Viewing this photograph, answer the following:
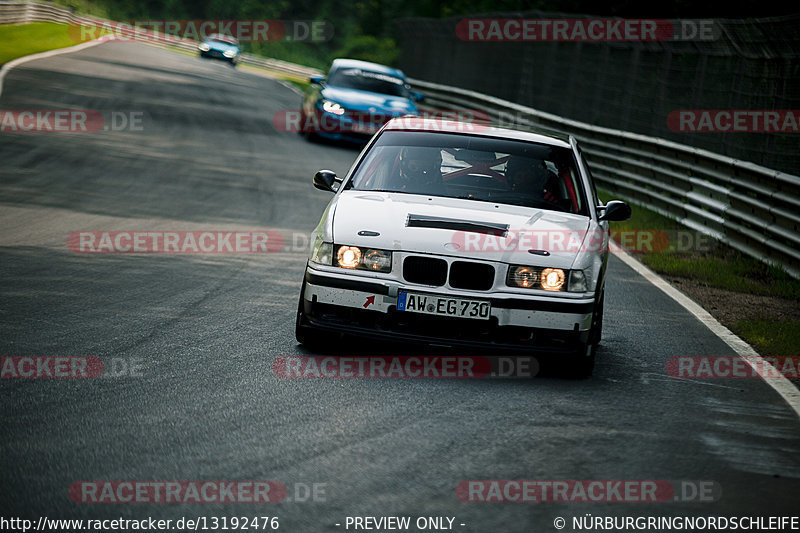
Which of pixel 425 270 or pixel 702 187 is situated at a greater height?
pixel 425 270

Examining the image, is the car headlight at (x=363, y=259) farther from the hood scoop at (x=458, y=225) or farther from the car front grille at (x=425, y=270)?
the hood scoop at (x=458, y=225)

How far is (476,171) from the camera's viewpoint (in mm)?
7527

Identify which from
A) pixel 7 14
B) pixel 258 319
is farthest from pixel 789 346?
pixel 7 14

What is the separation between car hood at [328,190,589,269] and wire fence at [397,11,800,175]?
6732 millimetres

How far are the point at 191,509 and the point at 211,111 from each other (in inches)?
870

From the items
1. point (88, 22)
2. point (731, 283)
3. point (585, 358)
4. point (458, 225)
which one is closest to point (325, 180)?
point (458, 225)

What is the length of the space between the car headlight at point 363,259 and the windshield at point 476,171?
99 centimetres

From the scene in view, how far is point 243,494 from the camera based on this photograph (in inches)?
165

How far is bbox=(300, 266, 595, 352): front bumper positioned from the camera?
6.20 metres

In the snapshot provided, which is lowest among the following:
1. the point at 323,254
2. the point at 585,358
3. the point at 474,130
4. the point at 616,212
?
the point at 585,358

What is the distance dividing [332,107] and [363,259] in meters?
15.1

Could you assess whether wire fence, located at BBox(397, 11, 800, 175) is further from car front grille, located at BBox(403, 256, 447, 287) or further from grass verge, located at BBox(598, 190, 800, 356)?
car front grille, located at BBox(403, 256, 447, 287)

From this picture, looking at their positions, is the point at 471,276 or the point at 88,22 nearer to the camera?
the point at 471,276

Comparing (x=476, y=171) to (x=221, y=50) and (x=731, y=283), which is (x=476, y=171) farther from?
(x=221, y=50)
